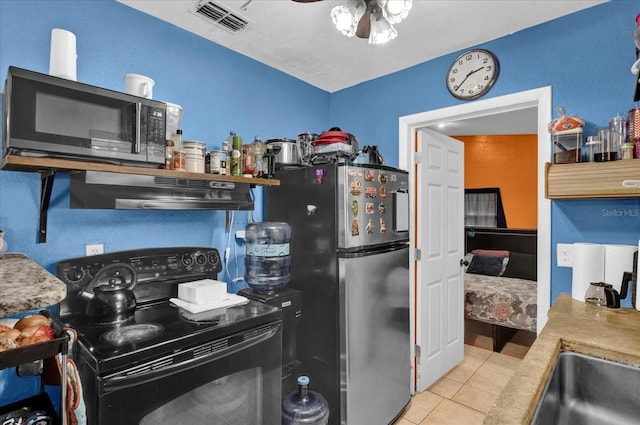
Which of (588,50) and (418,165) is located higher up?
(588,50)

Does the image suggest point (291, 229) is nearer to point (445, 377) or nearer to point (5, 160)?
point (5, 160)

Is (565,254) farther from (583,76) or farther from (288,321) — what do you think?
(288,321)

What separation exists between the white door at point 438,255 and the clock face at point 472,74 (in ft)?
1.37

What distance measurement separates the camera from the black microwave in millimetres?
1178

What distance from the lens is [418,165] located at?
2629mm

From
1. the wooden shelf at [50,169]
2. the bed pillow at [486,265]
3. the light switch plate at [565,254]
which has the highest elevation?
the wooden shelf at [50,169]

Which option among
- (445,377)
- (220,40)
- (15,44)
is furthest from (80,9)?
(445,377)

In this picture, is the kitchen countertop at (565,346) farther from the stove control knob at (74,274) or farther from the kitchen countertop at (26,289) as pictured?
the stove control knob at (74,274)

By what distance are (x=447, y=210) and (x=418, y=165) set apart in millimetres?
577

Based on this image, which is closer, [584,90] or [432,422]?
[584,90]

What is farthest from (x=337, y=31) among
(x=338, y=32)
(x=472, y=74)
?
(x=472, y=74)

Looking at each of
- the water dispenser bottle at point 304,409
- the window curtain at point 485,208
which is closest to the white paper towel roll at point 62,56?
the water dispenser bottle at point 304,409

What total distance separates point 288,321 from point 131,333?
2.73 feet

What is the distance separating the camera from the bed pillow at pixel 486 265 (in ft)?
14.3
